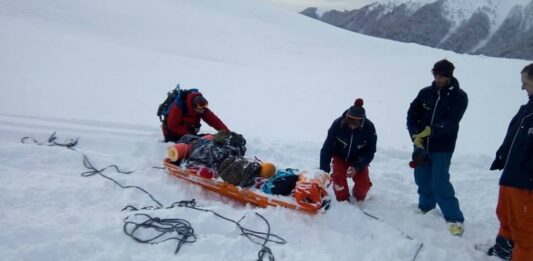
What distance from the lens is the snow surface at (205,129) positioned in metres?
3.52

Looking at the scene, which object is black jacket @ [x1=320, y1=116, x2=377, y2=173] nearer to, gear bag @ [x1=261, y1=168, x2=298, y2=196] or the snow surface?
gear bag @ [x1=261, y1=168, x2=298, y2=196]

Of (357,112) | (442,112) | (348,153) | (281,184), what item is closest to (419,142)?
(442,112)

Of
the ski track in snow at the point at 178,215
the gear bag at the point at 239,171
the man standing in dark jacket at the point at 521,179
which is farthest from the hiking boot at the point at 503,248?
the gear bag at the point at 239,171

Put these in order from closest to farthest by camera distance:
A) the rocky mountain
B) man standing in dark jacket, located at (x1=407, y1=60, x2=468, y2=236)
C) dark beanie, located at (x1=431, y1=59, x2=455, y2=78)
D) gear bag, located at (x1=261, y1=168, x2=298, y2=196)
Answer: dark beanie, located at (x1=431, y1=59, x2=455, y2=78) < man standing in dark jacket, located at (x1=407, y1=60, x2=468, y2=236) < gear bag, located at (x1=261, y1=168, x2=298, y2=196) < the rocky mountain

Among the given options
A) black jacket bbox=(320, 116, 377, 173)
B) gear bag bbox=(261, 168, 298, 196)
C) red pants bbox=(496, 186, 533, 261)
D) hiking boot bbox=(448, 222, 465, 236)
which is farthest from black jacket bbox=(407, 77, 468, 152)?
gear bag bbox=(261, 168, 298, 196)

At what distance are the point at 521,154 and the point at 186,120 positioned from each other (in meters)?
4.07

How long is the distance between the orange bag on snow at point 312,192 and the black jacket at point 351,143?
0.40 meters

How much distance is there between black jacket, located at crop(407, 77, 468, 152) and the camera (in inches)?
154

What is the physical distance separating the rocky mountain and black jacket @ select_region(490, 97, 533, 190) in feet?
272

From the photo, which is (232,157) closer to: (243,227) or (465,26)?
(243,227)

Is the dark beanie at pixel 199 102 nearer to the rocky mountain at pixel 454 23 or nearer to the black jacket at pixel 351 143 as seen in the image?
the black jacket at pixel 351 143

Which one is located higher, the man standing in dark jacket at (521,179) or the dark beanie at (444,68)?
the dark beanie at (444,68)

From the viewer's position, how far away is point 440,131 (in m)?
3.92

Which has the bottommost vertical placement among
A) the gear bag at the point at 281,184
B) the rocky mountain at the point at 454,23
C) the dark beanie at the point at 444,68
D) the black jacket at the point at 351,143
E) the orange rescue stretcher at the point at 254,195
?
the orange rescue stretcher at the point at 254,195
